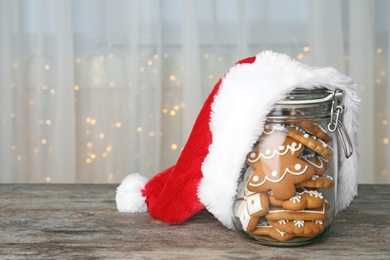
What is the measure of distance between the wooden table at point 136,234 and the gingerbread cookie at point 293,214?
48mm

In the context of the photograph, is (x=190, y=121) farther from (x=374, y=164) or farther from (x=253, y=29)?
(x=374, y=164)

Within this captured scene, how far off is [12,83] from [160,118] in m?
0.57

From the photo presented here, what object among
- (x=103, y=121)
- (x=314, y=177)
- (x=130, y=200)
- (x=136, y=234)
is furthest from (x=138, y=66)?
(x=314, y=177)

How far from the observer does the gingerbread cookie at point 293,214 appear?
91cm

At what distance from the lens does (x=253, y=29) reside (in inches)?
93.0

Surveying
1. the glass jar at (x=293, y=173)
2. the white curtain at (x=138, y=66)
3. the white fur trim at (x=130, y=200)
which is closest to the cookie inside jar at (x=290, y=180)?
the glass jar at (x=293, y=173)

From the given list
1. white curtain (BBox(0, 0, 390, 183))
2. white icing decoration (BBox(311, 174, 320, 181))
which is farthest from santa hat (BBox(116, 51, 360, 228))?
white curtain (BBox(0, 0, 390, 183))

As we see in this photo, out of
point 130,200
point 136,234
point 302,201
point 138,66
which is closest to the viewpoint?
point 302,201

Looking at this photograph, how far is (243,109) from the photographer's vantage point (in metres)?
0.95

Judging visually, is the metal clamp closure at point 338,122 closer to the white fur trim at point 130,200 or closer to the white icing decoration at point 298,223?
the white icing decoration at point 298,223

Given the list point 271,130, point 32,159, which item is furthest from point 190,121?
point 271,130

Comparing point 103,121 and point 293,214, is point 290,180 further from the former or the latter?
point 103,121

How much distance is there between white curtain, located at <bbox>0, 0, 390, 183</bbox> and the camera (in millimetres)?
2328

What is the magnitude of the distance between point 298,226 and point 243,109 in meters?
0.19
